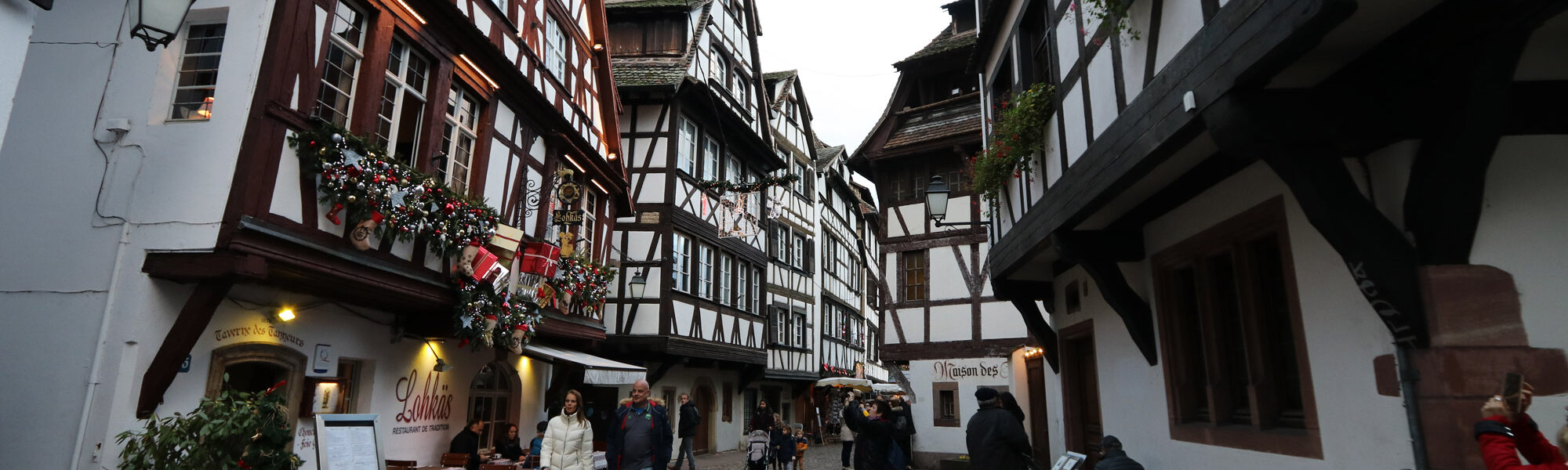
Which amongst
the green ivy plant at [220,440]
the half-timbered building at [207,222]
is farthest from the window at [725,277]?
the green ivy plant at [220,440]

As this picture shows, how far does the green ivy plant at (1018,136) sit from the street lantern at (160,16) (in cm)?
628

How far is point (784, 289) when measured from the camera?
2477 centimetres

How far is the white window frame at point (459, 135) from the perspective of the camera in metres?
9.80

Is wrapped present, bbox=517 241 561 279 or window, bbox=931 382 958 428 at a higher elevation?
wrapped present, bbox=517 241 561 279

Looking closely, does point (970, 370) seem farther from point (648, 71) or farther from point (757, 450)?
point (648, 71)

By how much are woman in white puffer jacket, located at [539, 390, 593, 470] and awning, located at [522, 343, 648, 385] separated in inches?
165

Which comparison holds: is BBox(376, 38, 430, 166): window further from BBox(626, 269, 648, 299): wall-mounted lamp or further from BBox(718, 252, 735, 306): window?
BBox(718, 252, 735, 306): window

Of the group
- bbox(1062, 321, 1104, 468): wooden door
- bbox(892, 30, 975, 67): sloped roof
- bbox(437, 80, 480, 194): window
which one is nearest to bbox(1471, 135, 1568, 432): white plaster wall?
bbox(1062, 321, 1104, 468): wooden door

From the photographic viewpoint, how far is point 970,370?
16531 millimetres

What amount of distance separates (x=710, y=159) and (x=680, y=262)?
3095 mm

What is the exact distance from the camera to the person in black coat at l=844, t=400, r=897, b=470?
838cm

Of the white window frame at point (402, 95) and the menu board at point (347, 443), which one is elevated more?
the white window frame at point (402, 95)

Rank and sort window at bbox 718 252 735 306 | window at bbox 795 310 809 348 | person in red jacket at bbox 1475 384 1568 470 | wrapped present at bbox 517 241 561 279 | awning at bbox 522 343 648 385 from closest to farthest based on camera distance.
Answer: person in red jacket at bbox 1475 384 1568 470
wrapped present at bbox 517 241 561 279
awning at bbox 522 343 648 385
window at bbox 718 252 735 306
window at bbox 795 310 809 348

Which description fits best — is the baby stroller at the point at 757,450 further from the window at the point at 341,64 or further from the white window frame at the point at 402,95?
the window at the point at 341,64
